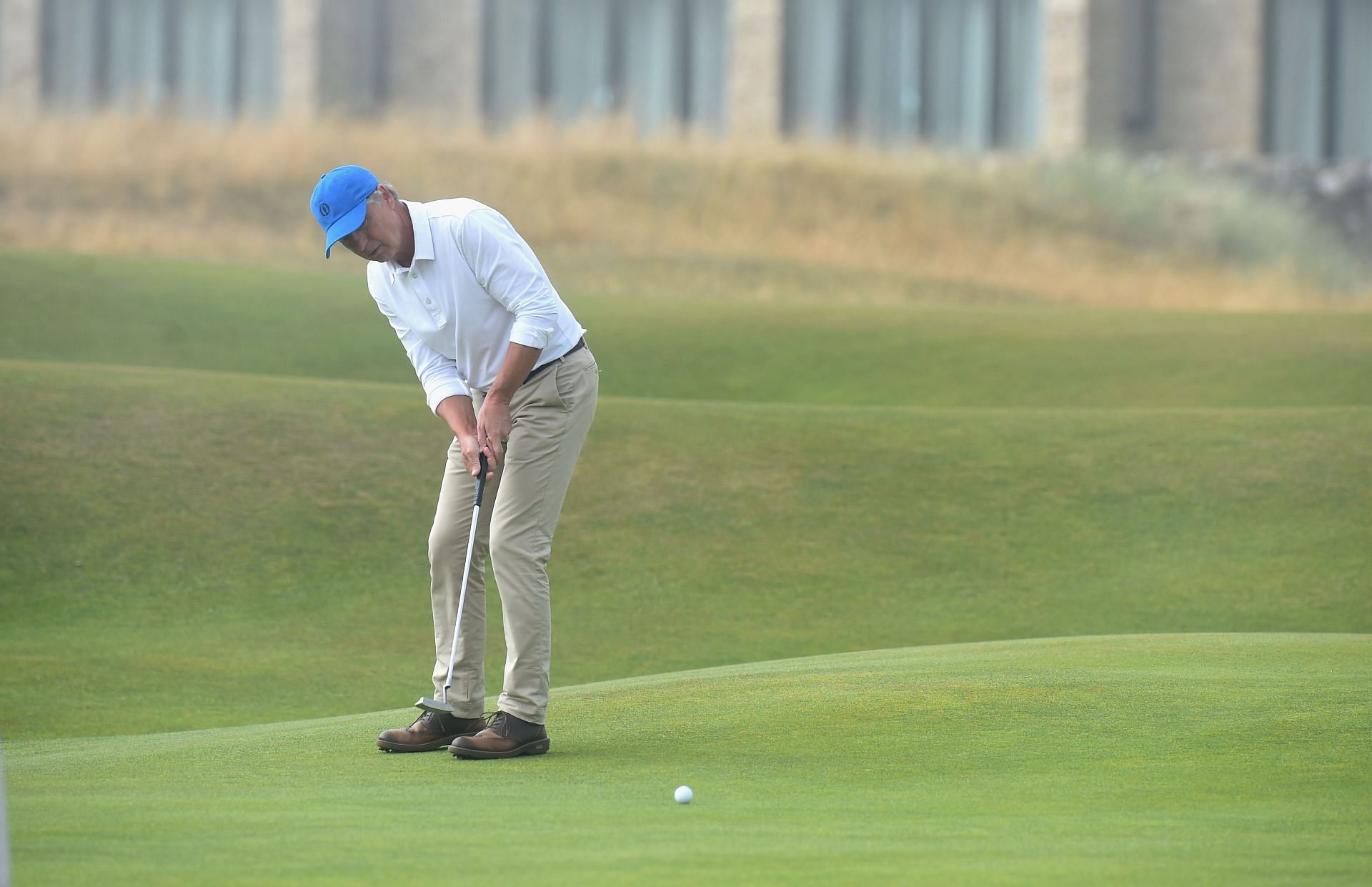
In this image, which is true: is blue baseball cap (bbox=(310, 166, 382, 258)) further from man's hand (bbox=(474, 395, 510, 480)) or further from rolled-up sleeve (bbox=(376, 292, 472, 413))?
man's hand (bbox=(474, 395, 510, 480))

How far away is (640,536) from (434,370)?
4.85 meters

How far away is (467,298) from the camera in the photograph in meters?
4.96

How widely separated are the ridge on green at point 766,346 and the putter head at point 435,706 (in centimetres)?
848

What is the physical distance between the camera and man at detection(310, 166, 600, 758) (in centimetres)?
486

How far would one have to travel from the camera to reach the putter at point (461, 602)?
198 inches

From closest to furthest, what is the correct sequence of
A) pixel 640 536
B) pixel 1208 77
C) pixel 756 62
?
pixel 640 536 < pixel 1208 77 < pixel 756 62

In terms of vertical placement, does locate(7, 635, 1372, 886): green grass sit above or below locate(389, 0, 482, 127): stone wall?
below

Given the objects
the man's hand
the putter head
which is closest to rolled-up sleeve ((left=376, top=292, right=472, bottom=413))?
the man's hand

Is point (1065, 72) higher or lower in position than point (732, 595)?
higher

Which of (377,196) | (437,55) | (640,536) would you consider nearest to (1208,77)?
(437,55)

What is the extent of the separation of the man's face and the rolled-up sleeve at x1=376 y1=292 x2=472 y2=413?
0.76ft

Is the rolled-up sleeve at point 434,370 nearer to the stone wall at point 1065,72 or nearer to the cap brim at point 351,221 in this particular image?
the cap brim at point 351,221

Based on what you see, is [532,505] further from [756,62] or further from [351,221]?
[756,62]

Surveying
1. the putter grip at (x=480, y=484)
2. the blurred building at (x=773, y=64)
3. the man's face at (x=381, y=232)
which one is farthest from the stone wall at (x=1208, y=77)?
the man's face at (x=381, y=232)
